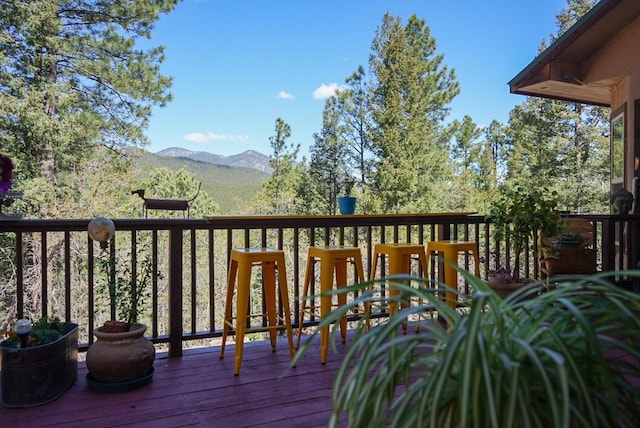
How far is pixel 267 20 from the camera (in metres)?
25.2

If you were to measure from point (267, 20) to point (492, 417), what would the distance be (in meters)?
26.8

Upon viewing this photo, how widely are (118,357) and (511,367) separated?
2312mm

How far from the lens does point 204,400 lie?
2453 millimetres

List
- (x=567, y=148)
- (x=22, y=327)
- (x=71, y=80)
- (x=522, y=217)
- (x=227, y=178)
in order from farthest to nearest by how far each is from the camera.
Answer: (x=227, y=178) → (x=567, y=148) → (x=71, y=80) → (x=522, y=217) → (x=22, y=327)

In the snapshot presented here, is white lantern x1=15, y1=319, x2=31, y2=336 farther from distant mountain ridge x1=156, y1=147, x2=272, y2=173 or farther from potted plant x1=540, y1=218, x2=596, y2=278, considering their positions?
distant mountain ridge x1=156, y1=147, x2=272, y2=173

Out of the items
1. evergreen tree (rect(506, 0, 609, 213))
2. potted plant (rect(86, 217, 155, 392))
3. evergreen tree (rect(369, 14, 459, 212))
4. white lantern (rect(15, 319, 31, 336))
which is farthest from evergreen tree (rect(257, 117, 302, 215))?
white lantern (rect(15, 319, 31, 336))

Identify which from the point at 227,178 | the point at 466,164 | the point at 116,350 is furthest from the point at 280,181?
the point at 116,350

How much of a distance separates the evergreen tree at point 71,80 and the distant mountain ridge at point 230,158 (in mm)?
6304

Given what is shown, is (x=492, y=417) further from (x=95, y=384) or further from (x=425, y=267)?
(x=425, y=267)

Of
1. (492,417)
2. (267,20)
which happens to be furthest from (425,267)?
(267,20)

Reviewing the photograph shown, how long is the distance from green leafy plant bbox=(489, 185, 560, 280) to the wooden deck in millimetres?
1804

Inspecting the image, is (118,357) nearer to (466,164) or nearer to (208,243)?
(208,243)

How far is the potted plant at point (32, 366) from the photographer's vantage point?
2.35 metres

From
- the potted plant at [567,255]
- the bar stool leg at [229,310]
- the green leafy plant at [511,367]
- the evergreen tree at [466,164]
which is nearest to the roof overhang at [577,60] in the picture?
the potted plant at [567,255]
